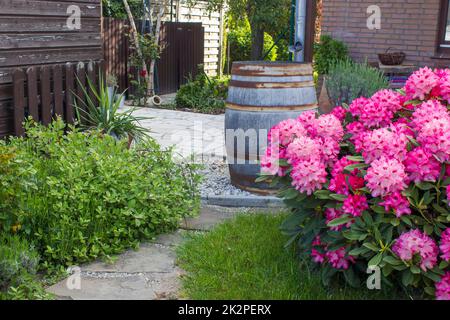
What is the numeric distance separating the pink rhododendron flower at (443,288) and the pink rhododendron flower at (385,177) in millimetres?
457

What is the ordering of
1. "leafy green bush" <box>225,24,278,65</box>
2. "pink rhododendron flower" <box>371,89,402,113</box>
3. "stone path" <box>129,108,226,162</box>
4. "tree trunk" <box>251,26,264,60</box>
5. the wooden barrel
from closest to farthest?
"pink rhododendron flower" <box>371,89,402,113</box> → the wooden barrel → "stone path" <box>129,108,226,162</box> → "tree trunk" <box>251,26,264,60</box> → "leafy green bush" <box>225,24,278,65</box>

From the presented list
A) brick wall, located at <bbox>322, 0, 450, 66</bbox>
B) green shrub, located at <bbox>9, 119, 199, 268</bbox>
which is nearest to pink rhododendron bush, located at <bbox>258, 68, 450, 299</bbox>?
green shrub, located at <bbox>9, 119, 199, 268</bbox>

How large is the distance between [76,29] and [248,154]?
2585mm

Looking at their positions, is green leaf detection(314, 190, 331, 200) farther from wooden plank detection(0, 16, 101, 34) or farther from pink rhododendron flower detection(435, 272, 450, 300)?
wooden plank detection(0, 16, 101, 34)

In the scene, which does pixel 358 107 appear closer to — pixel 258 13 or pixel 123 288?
pixel 123 288

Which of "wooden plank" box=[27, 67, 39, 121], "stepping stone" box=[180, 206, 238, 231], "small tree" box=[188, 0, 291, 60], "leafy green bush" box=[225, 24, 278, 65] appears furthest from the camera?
"leafy green bush" box=[225, 24, 278, 65]

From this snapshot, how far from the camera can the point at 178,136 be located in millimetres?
7727

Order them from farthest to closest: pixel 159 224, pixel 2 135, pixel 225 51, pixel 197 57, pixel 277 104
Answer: pixel 225 51, pixel 197 57, pixel 2 135, pixel 277 104, pixel 159 224

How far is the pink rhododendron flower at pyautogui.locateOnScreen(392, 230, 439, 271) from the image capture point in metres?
2.64

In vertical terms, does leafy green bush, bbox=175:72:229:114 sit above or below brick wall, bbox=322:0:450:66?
below

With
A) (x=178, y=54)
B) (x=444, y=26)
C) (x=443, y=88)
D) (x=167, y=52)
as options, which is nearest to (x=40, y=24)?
(x=443, y=88)

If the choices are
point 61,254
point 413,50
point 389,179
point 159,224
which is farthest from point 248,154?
point 413,50

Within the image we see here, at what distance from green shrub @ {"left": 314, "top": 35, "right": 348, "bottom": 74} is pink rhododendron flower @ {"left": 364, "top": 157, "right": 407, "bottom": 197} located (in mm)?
6728
